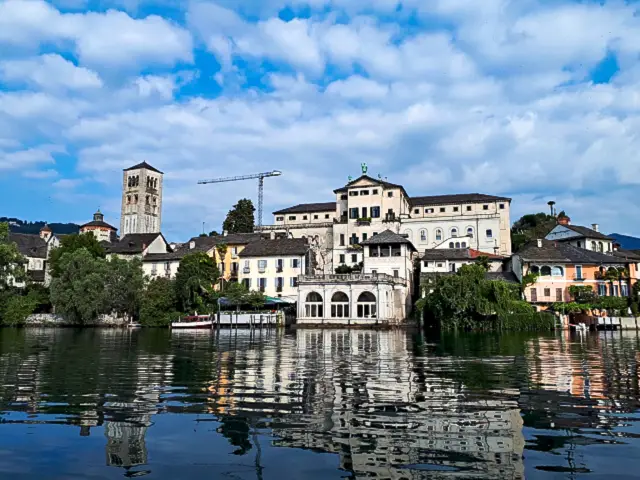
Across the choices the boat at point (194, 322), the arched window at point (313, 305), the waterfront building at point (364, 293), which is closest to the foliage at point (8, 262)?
the boat at point (194, 322)

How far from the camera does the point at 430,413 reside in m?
11.3

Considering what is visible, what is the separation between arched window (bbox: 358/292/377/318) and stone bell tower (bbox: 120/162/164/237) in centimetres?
7544

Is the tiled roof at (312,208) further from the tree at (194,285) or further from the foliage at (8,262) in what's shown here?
the foliage at (8,262)

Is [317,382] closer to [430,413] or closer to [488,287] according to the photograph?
[430,413]

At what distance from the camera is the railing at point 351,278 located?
63.4 m

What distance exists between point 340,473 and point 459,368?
1382 cm

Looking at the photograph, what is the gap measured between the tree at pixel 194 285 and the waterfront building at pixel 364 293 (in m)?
13.0

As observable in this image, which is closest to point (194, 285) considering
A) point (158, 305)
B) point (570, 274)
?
point (158, 305)

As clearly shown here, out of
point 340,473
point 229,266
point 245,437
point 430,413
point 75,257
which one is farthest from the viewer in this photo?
point 229,266

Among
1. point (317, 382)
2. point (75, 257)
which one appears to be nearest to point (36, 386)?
point (317, 382)

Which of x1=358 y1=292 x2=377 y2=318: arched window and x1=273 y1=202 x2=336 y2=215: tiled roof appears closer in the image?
x1=358 y1=292 x2=377 y2=318: arched window

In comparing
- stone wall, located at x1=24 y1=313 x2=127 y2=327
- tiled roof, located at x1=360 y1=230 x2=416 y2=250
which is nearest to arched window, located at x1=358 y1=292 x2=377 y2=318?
tiled roof, located at x1=360 y1=230 x2=416 y2=250

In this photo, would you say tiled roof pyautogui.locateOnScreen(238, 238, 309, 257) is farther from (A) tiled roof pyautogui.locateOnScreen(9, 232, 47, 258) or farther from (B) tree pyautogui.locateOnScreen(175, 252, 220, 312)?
(A) tiled roof pyautogui.locateOnScreen(9, 232, 47, 258)

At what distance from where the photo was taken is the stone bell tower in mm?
126000
